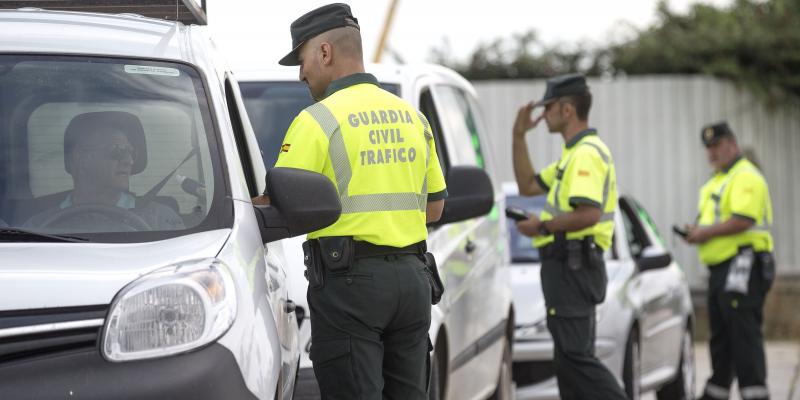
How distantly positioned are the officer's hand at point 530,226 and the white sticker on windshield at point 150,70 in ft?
11.2

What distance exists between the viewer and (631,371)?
943cm

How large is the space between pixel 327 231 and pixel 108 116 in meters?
0.79

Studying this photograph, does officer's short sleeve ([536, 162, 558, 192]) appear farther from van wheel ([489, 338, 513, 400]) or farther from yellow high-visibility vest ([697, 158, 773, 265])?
yellow high-visibility vest ([697, 158, 773, 265])

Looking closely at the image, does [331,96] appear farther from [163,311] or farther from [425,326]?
[163,311]

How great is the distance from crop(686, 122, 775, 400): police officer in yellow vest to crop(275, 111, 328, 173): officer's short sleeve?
19.3 ft

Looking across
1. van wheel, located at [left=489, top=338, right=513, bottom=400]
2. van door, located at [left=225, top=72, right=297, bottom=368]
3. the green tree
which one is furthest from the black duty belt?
the green tree

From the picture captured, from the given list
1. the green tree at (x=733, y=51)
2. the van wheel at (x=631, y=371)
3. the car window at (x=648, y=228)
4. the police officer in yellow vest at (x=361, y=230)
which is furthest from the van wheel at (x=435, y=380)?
the green tree at (x=733, y=51)

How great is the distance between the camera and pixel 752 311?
10305 mm

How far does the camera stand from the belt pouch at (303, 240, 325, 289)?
4961 mm

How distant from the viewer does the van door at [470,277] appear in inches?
Answer: 278

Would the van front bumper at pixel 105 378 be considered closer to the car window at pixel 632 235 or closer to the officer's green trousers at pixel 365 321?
the officer's green trousers at pixel 365 321

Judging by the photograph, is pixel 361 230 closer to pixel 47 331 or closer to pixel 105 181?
pixel 105 181

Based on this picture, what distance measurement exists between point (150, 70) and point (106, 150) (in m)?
0.36

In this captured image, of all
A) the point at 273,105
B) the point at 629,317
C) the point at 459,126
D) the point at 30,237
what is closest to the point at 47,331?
the point at 30,237
